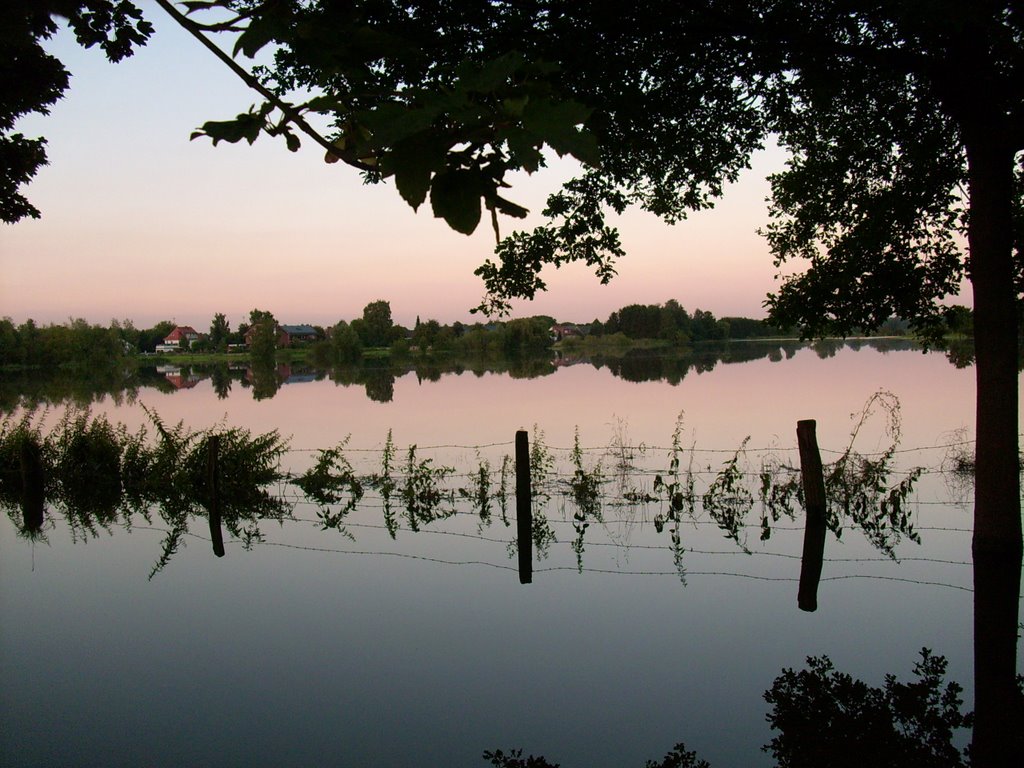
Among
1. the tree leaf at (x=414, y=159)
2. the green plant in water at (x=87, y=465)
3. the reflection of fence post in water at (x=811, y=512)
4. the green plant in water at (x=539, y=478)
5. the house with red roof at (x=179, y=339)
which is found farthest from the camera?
the house with red roof at (x=179, y=339)

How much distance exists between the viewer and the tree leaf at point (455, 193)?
4.62 ft

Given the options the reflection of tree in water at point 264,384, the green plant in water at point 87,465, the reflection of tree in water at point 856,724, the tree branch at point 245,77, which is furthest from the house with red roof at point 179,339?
the tree branch at point 245,77

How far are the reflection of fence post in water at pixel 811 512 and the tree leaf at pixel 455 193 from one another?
770 cm

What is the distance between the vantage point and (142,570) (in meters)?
9.83

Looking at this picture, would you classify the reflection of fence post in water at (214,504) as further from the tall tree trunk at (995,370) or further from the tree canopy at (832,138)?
the tall tree trunk at (995,370)

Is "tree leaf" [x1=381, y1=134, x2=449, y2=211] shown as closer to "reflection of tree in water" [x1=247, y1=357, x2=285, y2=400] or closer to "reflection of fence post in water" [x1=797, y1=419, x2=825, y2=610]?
"reflection of fence post in water" [x1=797, y1=419, x2=825, y2=610]

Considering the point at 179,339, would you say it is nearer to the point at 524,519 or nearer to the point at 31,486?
the point at 31,486

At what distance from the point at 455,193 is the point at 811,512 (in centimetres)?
820

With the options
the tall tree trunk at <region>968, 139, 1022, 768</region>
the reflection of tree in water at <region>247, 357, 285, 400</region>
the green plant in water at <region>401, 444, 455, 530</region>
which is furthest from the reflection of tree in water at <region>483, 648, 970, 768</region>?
the reflection of tree in water at <region>247, 357, 285, 400</region>

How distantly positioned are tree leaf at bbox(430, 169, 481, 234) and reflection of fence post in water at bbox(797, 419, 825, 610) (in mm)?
7705

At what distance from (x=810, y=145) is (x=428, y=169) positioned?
9.93 metres

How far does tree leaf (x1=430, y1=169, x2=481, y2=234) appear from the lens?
55.4 inches

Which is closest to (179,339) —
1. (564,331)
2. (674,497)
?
(564,331)

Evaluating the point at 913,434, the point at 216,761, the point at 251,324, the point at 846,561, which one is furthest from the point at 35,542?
the point at 251,324
